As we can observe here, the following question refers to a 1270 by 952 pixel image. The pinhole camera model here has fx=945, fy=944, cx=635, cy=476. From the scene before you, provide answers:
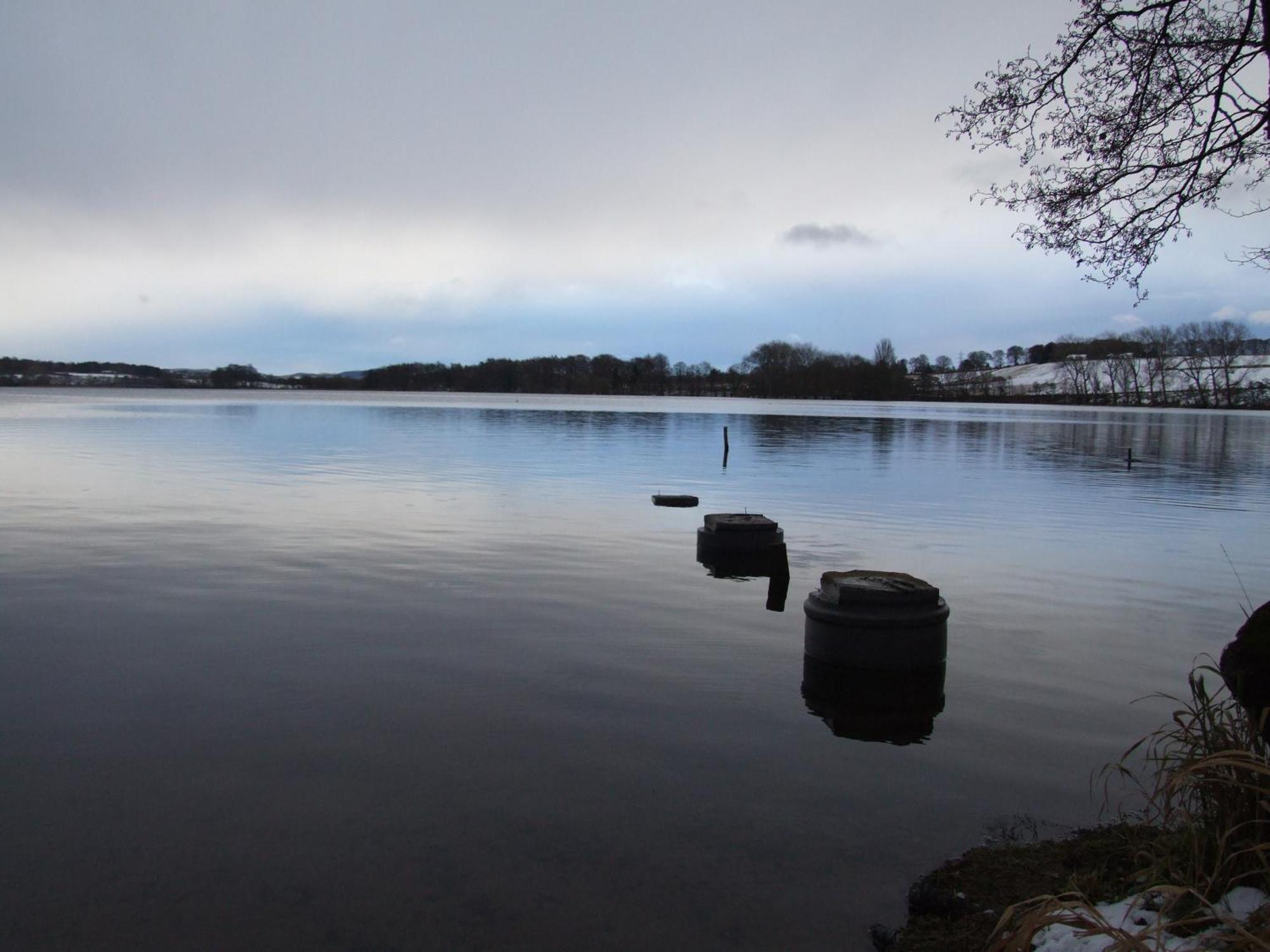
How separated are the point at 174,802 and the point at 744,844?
12.2 ft

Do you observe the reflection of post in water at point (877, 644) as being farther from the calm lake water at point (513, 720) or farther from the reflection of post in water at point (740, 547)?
the reflection of post in water at point (740, 547)

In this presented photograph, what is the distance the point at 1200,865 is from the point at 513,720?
5161 millimetres

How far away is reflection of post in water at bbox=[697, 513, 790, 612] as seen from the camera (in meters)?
14.8

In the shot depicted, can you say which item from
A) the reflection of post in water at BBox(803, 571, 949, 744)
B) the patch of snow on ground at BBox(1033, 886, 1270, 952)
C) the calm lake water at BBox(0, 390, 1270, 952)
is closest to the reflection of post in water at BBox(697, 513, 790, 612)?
the calm lake water at BBox(0, 390, 1270, 952)

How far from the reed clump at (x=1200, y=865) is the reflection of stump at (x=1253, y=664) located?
10 centimetres

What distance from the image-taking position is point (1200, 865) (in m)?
3.95

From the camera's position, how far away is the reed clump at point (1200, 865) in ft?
11.2

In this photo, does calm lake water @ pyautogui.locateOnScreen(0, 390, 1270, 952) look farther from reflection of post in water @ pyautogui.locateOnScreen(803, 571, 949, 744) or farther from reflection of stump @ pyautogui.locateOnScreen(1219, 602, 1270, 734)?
reflection of stump @ pyautogui.locateOnScreen(1219, 602, 1270, 734)

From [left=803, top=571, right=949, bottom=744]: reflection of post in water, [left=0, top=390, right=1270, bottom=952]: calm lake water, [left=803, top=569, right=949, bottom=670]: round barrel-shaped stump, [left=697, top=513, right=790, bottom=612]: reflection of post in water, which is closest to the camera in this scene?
[left=0, top=390, right=1270, bottom=952]: calm lake water

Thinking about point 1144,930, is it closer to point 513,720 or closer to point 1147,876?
point 1147,876

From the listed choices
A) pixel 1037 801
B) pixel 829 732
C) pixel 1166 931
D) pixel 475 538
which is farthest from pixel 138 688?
pixel 475 538

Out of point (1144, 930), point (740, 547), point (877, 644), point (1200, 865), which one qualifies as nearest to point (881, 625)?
point (877, 644)

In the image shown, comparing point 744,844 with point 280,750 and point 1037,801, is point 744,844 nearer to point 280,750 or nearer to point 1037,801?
point 1037,801

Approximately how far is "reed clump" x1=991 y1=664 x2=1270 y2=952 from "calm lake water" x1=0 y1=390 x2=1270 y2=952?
4.75 feet
